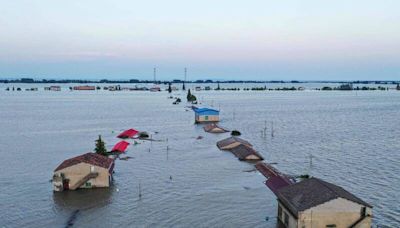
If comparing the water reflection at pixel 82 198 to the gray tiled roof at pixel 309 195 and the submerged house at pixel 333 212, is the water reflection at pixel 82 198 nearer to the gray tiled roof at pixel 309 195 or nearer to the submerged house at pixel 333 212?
the gray tiled roof at pixel 309 195

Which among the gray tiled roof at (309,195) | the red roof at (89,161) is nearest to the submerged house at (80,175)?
the red roof at (89,161)

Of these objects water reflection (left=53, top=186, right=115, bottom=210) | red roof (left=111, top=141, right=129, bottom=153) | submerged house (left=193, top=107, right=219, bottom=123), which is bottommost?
water reflection (left=53, top=186, right=115, bottom=210)

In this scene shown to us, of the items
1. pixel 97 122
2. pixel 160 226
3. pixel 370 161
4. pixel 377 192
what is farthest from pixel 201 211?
pixel 97 122

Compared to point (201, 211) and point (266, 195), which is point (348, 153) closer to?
point (266, 195)

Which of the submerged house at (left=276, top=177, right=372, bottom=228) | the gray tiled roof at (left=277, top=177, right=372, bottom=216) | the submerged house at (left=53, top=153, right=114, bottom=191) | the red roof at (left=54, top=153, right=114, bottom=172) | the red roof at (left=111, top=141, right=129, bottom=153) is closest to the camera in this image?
the submerged house at (left=276, top=177, right=372, bottom=228)

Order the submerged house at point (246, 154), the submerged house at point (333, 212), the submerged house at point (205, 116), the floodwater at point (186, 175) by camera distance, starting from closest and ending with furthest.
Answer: the submerged house at point (333, 212), the floodwater at point (186, 175), the submerged house at point (246, 154), the submerged house at point (205, 116)

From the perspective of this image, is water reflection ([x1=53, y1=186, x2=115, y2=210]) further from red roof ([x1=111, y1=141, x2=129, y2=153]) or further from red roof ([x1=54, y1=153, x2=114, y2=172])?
red roof ([x1=111, y1=141, x2=129, y2=153])

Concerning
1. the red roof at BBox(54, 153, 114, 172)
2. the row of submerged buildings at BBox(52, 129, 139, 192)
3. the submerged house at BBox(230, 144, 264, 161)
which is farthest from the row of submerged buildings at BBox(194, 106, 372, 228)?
the submerged house at BBox(230, 144, 264, 161)
